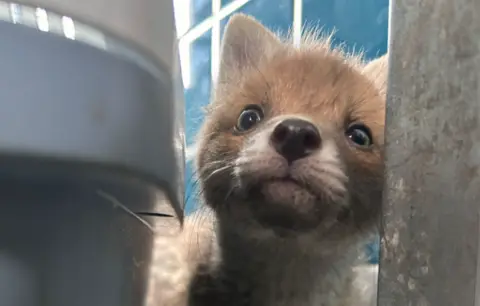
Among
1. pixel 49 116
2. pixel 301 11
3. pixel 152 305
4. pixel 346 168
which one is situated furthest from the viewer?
pixel 301 11

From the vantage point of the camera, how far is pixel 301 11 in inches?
55.9

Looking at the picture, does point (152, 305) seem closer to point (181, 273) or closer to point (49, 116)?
point (181, 273)

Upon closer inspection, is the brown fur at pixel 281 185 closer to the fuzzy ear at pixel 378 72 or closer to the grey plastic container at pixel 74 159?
the fuzzy ear at pixel 378 72

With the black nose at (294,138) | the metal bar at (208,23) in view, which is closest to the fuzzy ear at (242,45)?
the black nose at (294,138)

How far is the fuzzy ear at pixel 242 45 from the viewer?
3.30 feet

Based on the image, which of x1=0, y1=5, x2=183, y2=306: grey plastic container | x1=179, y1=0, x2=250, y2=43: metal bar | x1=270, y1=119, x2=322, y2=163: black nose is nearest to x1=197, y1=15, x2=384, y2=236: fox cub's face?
x1=270, y1=119, x2=322, y2=163: black nose

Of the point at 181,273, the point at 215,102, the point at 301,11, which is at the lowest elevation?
the point at 181,273

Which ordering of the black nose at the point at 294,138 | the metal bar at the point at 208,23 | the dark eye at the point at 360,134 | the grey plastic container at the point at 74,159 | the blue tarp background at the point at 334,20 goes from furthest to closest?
the metal bar at the point at 208,23 < the blue tarp background at the point at 334,20 < the dark eye at the point at 360,134 < the black nose at the point at 294,138 < the grey plastic container at the point at 74,159

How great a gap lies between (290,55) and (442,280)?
547mm

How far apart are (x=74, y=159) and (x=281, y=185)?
40 cm

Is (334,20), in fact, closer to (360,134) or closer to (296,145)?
(360,134)

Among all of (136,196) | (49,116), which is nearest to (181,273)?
(136,196)

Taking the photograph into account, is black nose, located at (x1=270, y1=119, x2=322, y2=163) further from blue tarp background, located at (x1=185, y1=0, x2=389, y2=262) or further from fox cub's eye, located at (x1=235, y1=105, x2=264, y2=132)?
blue tarp background, located at (x1=185, y1=0, x2=389, y2=262)

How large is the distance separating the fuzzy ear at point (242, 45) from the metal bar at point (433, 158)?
564 mm
